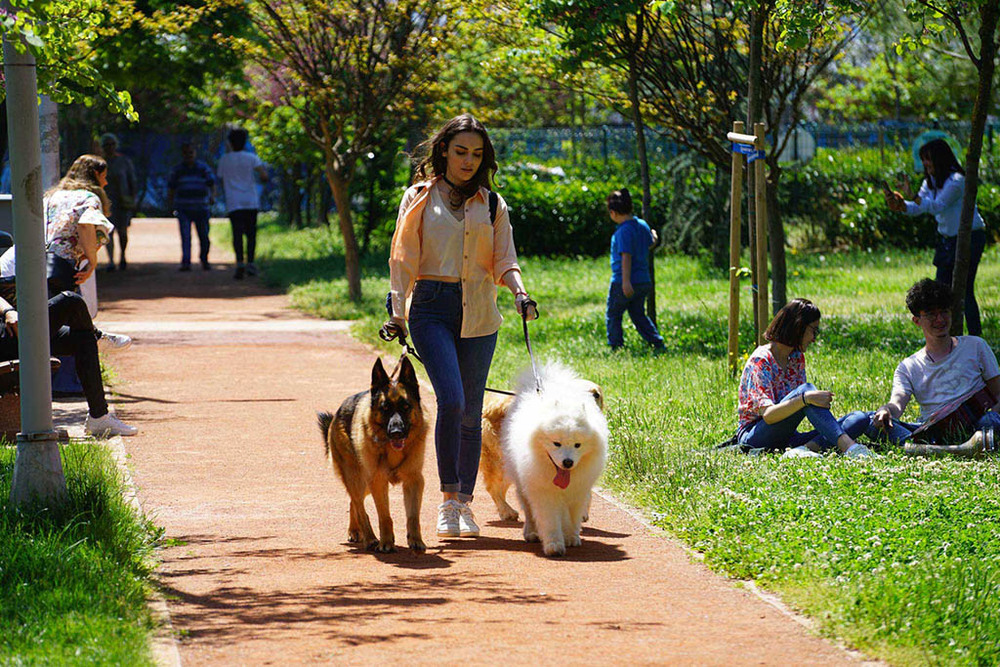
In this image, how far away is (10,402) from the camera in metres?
9.02

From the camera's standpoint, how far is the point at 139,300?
18.7 m

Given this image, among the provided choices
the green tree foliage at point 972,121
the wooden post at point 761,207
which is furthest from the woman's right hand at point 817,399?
the green tree foliage at point 972,121

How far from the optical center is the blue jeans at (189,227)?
21683mm

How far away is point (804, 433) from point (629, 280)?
179 inches

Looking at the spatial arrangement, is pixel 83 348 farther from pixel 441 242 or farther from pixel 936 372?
pixel 936 372

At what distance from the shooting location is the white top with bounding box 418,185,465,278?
265 inches

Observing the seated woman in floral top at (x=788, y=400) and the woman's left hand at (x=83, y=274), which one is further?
the woman's left hand at (x=83, y=274)

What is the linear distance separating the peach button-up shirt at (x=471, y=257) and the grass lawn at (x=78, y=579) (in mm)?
1676

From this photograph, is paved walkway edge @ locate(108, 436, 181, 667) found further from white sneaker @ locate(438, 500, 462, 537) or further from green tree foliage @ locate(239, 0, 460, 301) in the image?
green tree foliage @ locate(239, 0, 460, 301)

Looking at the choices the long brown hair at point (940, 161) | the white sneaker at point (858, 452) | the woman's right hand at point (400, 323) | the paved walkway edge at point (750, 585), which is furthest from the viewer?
the long brown hair at point (940, 161)

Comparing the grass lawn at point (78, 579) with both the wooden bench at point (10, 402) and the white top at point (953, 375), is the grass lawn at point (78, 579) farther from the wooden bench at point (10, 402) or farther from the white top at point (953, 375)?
the white top at point (953, 375)

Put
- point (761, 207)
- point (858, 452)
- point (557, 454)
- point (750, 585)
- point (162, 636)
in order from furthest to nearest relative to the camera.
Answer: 1. point (761, 207)
2. point (858, 452)
3. point (557, 454)
4. point (750, 585)
5. point (162, 636)

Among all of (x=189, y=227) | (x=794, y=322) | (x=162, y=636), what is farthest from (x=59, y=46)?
(x=189, y=227)

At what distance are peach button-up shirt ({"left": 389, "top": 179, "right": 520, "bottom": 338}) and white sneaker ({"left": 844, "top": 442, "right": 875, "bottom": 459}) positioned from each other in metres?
2.35
